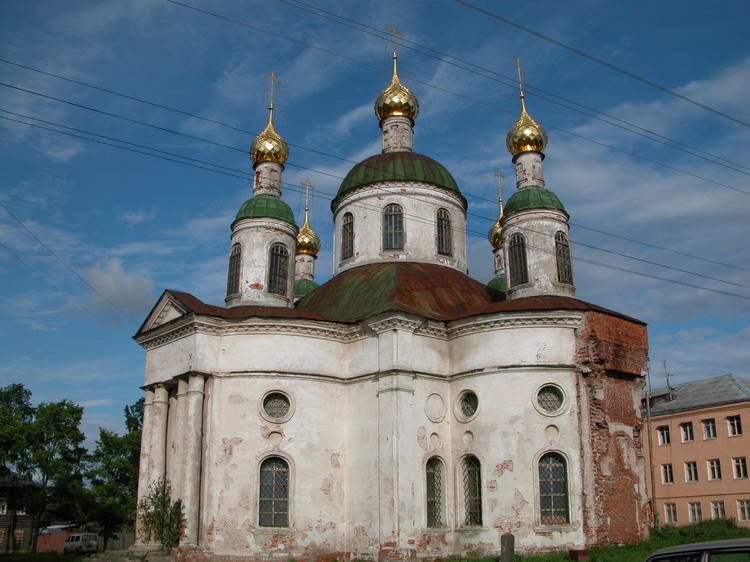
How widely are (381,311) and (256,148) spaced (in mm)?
9125

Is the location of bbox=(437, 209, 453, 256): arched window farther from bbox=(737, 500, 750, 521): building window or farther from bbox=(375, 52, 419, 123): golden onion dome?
bbox=(737, 500, 750, 521): building window

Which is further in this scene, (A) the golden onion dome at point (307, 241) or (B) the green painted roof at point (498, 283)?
(A) the golden onion dome at point (307, 241)

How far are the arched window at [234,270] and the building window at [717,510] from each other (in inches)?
994

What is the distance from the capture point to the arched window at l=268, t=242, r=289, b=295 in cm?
2386

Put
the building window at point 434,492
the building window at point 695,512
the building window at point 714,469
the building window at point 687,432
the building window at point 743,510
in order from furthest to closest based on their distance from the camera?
the building window at point 687,432 → the building window at point 695,512 → the building window at point 714,469 → the building window at point 743,510 → the building window at point 434,492

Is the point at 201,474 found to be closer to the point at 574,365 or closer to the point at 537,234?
the point at 574,365

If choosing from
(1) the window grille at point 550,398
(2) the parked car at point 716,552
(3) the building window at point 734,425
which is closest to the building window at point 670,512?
(3) the building window at point 734,425

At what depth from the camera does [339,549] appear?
1977 centimetres

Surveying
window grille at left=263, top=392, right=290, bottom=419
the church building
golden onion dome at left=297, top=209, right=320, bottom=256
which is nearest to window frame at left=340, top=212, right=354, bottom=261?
the church building

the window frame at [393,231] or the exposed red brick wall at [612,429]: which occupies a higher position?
the window frame at [393,231]

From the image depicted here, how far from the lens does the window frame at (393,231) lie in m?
24.9

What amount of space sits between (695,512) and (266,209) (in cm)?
2589

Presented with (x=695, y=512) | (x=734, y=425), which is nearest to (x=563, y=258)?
(x=734, y=425)

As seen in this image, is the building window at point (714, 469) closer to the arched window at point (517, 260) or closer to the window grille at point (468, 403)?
the arched window at point (517, 260)
